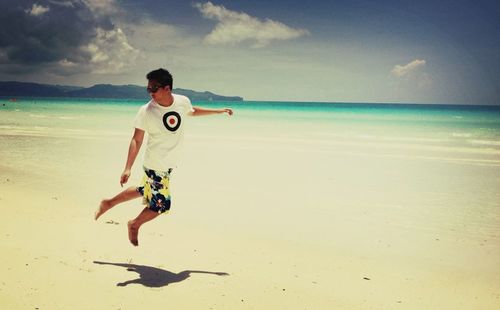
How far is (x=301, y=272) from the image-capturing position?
4078 mm

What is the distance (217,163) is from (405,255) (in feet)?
22.8

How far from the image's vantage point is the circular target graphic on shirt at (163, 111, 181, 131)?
3682 millimetres

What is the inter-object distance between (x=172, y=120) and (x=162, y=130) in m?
0.13

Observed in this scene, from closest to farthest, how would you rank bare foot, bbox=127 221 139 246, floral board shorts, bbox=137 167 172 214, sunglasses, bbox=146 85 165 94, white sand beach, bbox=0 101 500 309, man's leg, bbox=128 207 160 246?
white sand beach, bbox=0 101 500 309
sunglasses, bbox=146 85 165 94
floral board shorts, bbox=137 167 172 214
man's leg, bbox=128 207 160 246
bare foot, bbox=127 221 139 246

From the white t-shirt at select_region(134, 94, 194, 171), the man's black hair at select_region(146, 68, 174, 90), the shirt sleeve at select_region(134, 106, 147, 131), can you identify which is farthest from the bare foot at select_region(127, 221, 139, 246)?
the man's black hair at select_region(146, 68, 174, 90)

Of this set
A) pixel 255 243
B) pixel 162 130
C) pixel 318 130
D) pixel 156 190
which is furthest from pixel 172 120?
pixel 318 130

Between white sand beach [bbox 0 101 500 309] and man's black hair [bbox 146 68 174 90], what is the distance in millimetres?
1825

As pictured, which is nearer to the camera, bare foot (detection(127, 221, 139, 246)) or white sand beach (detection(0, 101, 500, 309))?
white sand beach (detection(0, 101, 500, 309))

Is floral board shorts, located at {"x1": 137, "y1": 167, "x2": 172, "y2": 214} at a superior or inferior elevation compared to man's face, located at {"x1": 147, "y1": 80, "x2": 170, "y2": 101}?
inferior

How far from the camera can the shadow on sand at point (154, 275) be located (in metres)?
3.60

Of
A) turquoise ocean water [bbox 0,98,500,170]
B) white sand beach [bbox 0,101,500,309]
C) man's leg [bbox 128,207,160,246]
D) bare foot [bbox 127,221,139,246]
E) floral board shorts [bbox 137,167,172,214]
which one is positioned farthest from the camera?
turquoise ocean water [bbox 0,98,500,170]

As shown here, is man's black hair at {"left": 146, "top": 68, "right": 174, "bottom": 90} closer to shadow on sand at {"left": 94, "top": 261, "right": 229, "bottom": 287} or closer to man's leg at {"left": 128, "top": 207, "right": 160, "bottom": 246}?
man's leg at {"left": 128, "top": 207, "right": 160, "bottom": 246}

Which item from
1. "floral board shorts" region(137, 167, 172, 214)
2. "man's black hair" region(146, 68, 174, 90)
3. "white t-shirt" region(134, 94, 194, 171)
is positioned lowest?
"floral board shorts" region(137, 167, 172, 214)

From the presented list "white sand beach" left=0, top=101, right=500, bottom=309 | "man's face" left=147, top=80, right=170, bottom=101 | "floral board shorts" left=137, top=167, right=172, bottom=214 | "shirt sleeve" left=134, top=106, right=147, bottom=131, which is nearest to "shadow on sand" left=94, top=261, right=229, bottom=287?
"white sand beach" left=0, top=101, right=500, bottom=309
